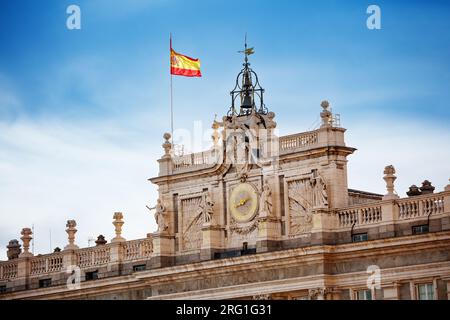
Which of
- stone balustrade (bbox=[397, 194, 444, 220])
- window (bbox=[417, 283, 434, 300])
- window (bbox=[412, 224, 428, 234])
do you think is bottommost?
window (bbox=[417, 283, 434, 300])

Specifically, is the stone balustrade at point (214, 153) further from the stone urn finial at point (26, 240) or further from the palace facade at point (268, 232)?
the stone urn finial at point (26, 240)

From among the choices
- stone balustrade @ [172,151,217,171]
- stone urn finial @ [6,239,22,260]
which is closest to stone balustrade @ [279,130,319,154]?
stone balustrade @ [172,151,217,171]

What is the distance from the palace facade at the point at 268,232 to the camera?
7306 cm

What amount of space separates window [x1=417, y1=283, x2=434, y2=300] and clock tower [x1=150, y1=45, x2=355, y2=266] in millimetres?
5387

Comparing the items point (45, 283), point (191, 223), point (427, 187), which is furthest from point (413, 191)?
point (45, 283)

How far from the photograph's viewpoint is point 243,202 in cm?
7994

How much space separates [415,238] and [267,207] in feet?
28.8

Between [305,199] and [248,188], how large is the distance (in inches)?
147

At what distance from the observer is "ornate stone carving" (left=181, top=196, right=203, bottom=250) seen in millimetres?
82062

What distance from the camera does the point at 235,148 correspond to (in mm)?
80125

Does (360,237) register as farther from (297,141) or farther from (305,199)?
(297,141)

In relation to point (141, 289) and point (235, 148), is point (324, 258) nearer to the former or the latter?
point (235, 148)

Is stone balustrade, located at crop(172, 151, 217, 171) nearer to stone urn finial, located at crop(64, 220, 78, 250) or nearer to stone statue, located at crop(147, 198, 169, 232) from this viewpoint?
stone statue, located at crop(147, 198, 169, 232)

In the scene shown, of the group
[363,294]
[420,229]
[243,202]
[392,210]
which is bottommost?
[363,294]
